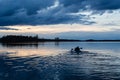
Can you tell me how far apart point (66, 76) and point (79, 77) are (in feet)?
5.87

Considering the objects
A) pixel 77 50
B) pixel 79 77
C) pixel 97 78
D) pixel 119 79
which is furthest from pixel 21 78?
pixel 77 50

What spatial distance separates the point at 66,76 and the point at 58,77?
1.26 meters

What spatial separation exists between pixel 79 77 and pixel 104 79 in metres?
2.96

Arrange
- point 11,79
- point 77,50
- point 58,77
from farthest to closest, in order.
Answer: point 77,50, point 58,77, point 11,79

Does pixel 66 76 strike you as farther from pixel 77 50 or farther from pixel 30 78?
pixel 77 50

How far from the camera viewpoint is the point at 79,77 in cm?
3170

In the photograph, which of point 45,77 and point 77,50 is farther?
point 77,50

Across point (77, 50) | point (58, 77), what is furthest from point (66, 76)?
point (77, 50)

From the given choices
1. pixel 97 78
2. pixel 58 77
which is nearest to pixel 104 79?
pixel 97 78

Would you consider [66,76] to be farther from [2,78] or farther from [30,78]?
[2,78]

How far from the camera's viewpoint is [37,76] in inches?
1289

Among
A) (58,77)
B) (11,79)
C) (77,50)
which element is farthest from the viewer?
(77,50)

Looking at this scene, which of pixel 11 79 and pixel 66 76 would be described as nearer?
pixel 11 79

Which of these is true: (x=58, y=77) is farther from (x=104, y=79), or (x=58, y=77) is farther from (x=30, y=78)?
(x=104, y=79)
